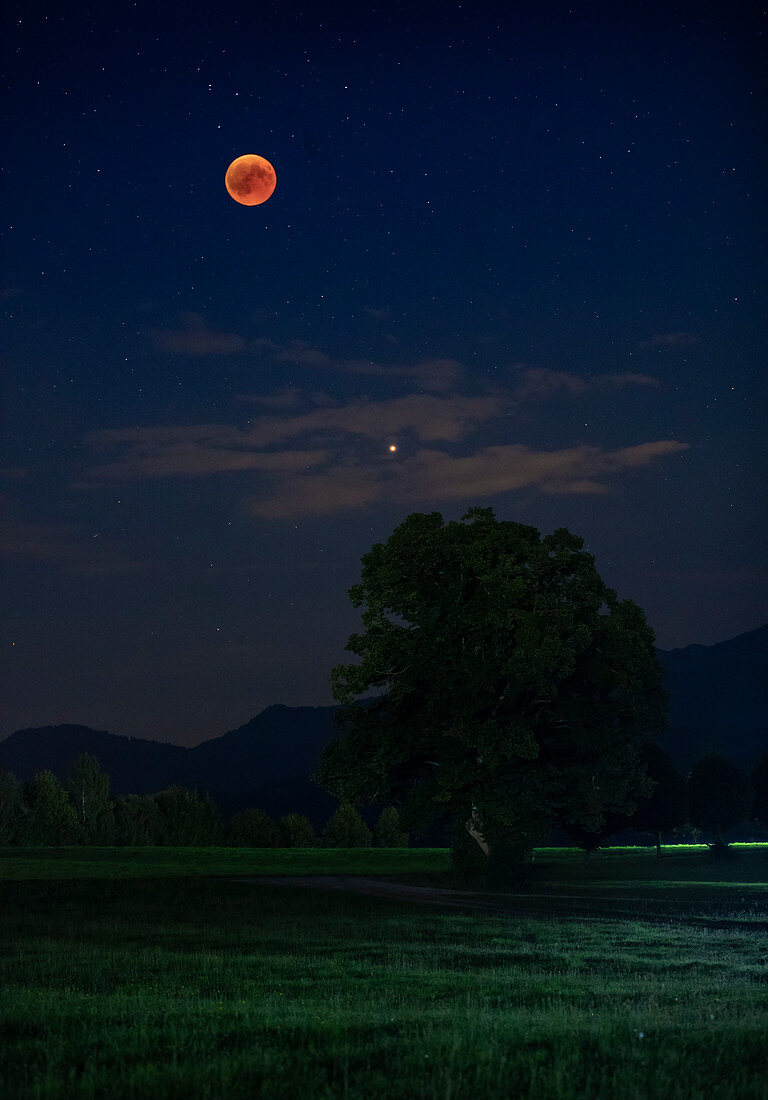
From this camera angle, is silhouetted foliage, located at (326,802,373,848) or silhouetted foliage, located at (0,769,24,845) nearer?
silhouetted foliage, located at (0,769,24,845)

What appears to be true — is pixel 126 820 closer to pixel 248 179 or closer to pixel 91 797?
pixel 91 797

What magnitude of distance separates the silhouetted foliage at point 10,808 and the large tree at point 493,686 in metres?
76.1

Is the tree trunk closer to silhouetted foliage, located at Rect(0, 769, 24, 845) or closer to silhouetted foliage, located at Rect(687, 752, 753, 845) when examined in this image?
silhouetted foliage, located at Rect(687, 752, 753, 845)

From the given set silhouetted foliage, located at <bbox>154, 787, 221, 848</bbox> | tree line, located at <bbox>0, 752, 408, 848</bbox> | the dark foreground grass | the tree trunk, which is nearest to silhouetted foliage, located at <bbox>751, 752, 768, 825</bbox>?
tree line, located at <bbox>0, 752, 408, 848</bbox>

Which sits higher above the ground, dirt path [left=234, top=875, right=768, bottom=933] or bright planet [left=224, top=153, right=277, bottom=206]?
bright planet [left=224, top=153, right=277, bottom=206]

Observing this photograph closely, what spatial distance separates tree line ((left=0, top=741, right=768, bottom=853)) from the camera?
109 m

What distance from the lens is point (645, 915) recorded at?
30.8m

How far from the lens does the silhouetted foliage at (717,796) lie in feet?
354

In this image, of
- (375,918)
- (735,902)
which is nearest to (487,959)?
(375,918)

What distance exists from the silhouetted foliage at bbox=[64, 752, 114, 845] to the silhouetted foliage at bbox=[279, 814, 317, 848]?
21.3 metres

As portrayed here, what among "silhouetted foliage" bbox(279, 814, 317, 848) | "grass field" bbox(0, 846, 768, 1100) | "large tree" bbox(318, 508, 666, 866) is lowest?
"silhouetted foliage" bbox(279, 814, 317, 848)

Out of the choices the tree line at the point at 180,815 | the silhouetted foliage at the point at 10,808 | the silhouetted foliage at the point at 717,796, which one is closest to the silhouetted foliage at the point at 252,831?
the tree line at the point at 180,815

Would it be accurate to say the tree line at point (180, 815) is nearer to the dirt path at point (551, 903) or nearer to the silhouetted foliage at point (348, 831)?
the silhouetted foliage at point (348, 831)

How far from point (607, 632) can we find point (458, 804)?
9.27 meters
